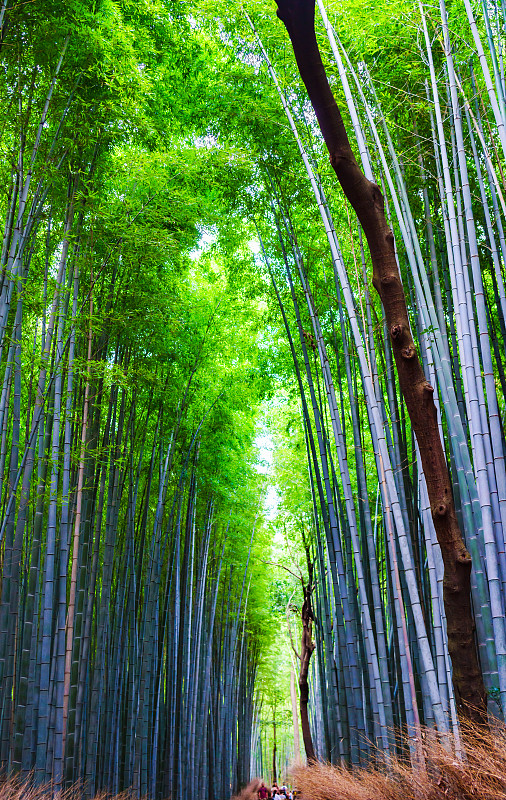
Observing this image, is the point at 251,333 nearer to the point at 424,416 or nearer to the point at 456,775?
the point at 424,416

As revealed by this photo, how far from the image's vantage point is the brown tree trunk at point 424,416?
212 cm

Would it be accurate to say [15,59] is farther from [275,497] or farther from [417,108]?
[275,497]

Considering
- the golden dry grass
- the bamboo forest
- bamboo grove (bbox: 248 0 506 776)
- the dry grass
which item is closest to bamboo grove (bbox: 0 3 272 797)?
the bamboo forest

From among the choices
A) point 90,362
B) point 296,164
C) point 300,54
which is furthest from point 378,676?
point 296,164

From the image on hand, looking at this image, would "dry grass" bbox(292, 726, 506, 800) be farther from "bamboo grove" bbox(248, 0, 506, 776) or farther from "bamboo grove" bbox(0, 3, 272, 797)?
"bamboo grove" bbox(0, 3, 272, 797)

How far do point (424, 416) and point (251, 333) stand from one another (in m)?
5.04

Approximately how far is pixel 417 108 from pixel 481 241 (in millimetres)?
1296

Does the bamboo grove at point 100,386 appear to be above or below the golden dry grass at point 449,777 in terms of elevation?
above

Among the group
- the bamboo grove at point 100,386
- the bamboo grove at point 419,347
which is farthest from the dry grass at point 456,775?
the bamboo grove at point 100,386

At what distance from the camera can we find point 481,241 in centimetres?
466

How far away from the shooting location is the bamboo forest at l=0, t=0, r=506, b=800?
8.79 feet

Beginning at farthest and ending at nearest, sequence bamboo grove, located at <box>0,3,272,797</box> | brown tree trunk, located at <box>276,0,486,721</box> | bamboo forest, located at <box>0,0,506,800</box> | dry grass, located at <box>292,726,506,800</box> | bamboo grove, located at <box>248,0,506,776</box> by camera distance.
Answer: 1. bamboo grove, located at <box>0,3,272,797</box>
2. bamboo grove, located at <box>248,0,506,776</box>
3. bamboo forest, located at <box>0,0,506,800</box>
4. brown tree trunk, located at <box>276,0,486,721</box>
5. dry grass, located at <box>292,726,506,800</box>

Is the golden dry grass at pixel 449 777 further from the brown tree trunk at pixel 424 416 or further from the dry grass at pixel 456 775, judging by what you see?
the brown tree trunk at pixel 424 416

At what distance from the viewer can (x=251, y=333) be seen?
7.11 meters
